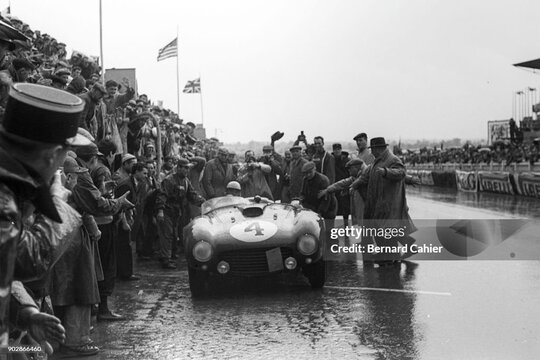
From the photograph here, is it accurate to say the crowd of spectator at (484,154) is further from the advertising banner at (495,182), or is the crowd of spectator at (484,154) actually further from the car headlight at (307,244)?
the car headlight at (307,244)

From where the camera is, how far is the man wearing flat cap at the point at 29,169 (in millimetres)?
2225

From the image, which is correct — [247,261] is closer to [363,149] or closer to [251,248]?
[251,248]

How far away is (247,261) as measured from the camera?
852 cm

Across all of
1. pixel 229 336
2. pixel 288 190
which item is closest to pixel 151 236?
pixel 288 190

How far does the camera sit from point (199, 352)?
235 inches

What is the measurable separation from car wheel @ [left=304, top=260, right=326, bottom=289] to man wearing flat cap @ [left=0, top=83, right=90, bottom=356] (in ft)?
21.3

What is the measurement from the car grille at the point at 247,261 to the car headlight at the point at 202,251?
0.16 m

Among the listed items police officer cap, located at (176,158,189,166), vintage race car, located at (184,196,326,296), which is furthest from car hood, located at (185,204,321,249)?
police officer cap, located at (176,158,189,166)

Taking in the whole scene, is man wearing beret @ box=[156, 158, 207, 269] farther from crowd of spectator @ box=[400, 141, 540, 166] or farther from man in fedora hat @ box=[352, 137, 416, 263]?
crowd of spectator @ box=[400, 141, 540, 166]

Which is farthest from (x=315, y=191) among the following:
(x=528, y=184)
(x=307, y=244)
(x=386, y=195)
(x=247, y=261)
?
(x=528, y=184)

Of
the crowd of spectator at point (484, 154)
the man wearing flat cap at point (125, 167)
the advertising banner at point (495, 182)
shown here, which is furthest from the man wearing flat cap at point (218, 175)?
the crowd of spectator at point (484, 154)

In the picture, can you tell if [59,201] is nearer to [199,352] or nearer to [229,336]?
[199,352]

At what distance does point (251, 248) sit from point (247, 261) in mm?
165

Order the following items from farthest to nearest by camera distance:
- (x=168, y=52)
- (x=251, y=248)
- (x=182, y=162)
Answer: (x=168, y=52) < (x=182, y=162) < (x=251, y=248)
